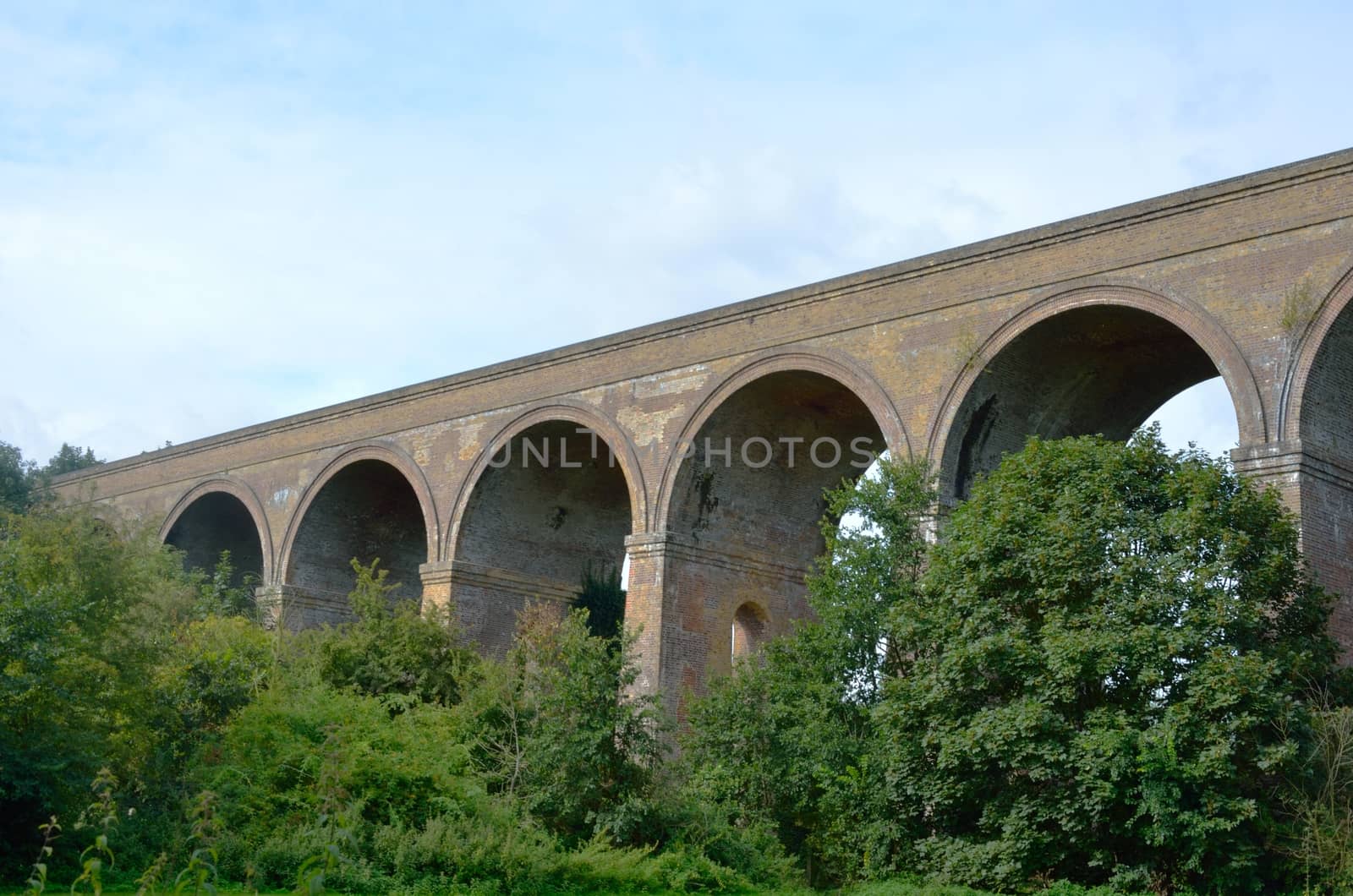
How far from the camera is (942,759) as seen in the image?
14.3 meters

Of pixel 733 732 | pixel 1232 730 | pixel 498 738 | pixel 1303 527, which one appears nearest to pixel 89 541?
pixel 498 738

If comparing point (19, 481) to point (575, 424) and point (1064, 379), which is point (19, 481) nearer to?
point (575, 424)

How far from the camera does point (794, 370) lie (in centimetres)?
2105

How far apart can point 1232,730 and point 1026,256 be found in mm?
7491

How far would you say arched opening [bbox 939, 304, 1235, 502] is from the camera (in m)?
18.6

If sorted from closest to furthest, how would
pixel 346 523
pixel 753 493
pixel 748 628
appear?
pixel 753 493
pixel 748 628
pixel 346 523

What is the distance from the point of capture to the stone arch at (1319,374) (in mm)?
15664

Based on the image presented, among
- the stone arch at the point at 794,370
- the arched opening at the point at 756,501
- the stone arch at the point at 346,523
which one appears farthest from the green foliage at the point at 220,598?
the arched opening at the point at 756,501

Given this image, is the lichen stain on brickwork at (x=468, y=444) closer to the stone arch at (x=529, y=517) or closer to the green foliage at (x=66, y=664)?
the stone arch at (x=529, y=517)

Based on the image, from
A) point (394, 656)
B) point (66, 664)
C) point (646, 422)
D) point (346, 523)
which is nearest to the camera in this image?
point (66, 664)

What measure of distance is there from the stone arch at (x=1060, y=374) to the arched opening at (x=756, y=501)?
261cm

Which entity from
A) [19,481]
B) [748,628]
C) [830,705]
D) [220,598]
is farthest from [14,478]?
[830,705]

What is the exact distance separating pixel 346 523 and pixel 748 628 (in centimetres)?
953

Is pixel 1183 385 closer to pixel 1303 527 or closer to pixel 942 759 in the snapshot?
pixel 1303 527
